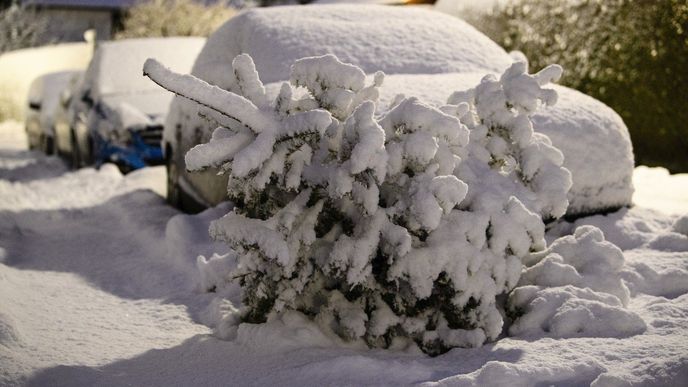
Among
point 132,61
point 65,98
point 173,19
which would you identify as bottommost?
point 173,19

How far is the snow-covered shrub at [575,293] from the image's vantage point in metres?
3.56

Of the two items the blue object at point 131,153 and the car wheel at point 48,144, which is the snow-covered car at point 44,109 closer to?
the car wheel at point 48,144

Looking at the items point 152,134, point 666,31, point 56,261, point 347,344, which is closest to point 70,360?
point 347,344

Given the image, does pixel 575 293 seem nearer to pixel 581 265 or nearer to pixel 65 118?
pixel 581 265

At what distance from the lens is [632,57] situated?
906 cm

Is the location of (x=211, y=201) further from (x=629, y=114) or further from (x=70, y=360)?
(x=629, y=114)

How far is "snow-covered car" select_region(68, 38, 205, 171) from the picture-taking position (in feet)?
27.7

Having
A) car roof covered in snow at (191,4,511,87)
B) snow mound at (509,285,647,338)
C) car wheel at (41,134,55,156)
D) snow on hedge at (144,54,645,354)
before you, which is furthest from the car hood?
snow mound at (509,285,647,338)

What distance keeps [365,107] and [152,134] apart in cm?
533

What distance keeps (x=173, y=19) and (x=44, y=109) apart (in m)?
8.80

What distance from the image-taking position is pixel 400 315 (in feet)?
12.0

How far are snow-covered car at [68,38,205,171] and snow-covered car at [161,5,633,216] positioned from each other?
1862 millimetres

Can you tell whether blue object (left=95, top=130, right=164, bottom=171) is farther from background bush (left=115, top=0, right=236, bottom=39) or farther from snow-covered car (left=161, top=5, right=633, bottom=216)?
background bush (left=115, top=0, right=236, bottom=39)

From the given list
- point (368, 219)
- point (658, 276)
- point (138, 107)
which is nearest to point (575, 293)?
point (658, 276)
